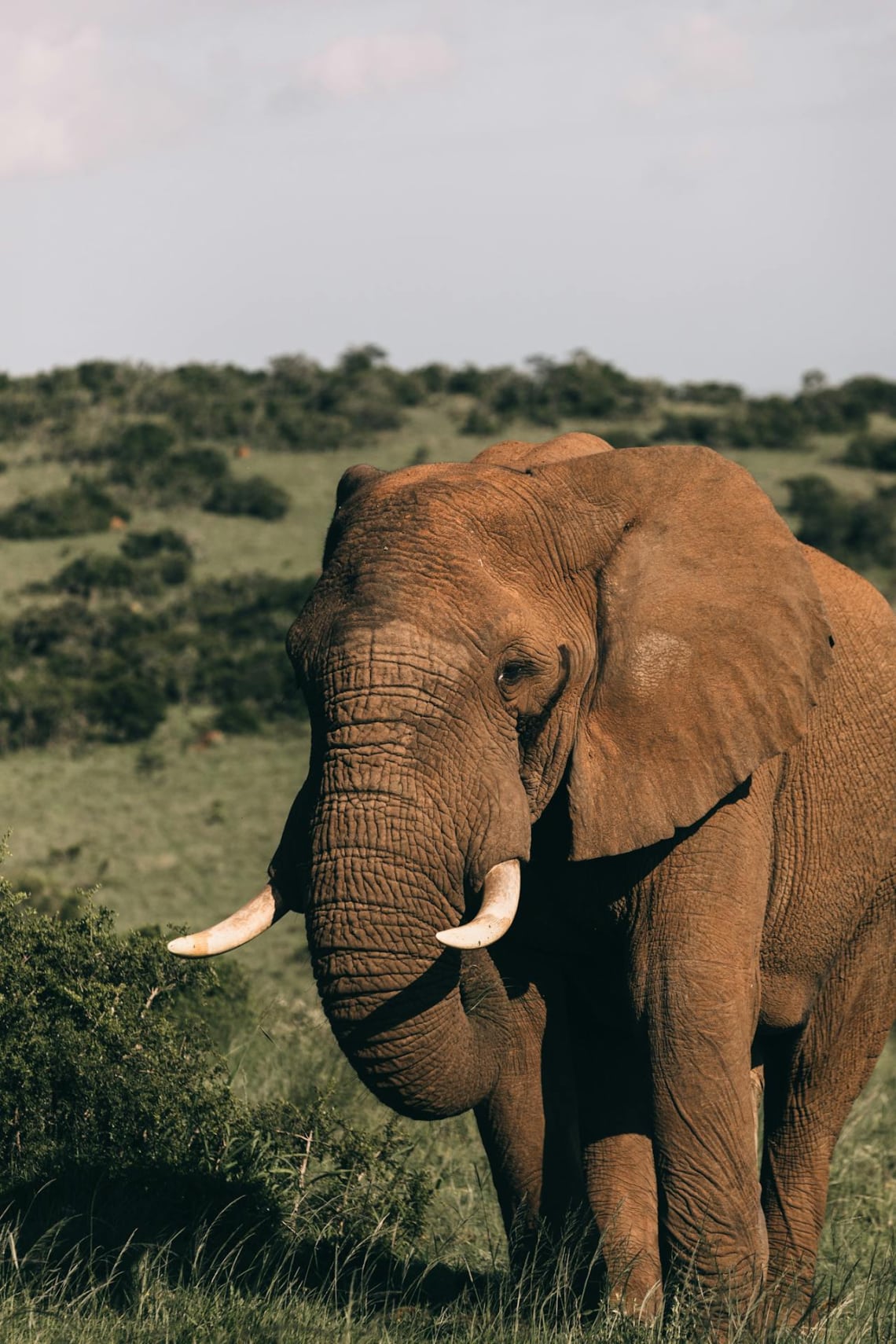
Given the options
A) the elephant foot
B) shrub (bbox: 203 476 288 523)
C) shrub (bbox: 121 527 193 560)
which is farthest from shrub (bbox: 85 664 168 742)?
the elephant foot

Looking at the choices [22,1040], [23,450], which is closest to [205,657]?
[23,450]

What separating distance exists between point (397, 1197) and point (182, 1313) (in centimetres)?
132

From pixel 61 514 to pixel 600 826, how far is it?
27098mm

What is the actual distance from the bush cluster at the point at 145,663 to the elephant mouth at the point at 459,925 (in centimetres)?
1866

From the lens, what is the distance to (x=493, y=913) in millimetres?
4562

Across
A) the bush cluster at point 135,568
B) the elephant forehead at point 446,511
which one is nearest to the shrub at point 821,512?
the bush cluster at point 135,568

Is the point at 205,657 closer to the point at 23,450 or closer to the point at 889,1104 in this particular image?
the point at 23,450

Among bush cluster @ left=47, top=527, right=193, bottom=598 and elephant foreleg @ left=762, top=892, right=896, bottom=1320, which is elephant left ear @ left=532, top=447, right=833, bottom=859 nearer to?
elephant foreleg @ left=762, top=892, right=896, bottom=1320

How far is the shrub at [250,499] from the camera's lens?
31.7 metres

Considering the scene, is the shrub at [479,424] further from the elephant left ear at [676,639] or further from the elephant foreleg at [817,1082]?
the elephant left ear at [676,639]

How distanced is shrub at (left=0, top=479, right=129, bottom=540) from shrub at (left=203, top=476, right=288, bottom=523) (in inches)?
61.6

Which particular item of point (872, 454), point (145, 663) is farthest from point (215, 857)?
point (872, 454)

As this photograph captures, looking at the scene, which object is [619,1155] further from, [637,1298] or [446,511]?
[446,511]

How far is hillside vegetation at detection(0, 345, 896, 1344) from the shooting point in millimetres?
5789
